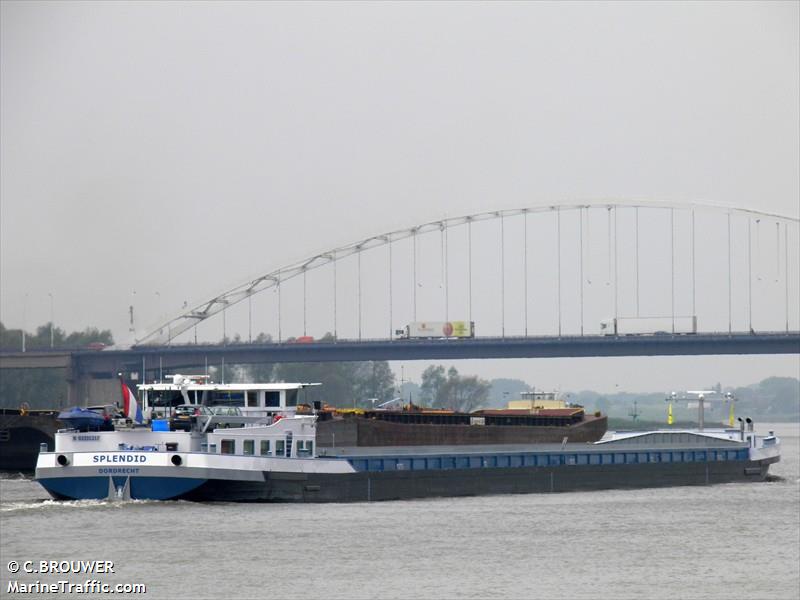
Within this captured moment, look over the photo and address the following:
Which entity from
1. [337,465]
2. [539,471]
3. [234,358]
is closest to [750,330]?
[234,358]

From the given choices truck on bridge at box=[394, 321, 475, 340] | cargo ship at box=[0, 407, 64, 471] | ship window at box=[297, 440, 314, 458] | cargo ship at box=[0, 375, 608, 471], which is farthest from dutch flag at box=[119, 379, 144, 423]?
truck on bridge at box=[394, 321, 475, 340]

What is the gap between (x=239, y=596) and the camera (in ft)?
119

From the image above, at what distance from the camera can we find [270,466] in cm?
5572

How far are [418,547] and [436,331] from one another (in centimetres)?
9198

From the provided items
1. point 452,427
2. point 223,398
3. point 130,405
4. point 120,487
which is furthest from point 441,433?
point 120,487

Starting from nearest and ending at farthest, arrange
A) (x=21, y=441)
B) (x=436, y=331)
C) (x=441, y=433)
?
(x=21, y=441) < (x=441, y=433) < (x=436, y=331)

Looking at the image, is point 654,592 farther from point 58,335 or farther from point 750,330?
point 58,335

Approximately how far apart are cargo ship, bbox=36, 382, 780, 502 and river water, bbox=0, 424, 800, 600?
0.88 meters

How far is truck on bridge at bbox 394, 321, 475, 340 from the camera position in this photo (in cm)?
13588

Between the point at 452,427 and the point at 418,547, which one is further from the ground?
the point at 452,427

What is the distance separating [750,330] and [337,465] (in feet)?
247

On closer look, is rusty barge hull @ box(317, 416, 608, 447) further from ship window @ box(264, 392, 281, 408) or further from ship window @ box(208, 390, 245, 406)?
ship window @ box(208, 390, 245, 406)

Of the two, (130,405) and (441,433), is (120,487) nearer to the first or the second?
(130,405)

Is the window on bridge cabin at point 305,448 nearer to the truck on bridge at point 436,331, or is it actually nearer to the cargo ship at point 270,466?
the cargo ship at point 270,466
